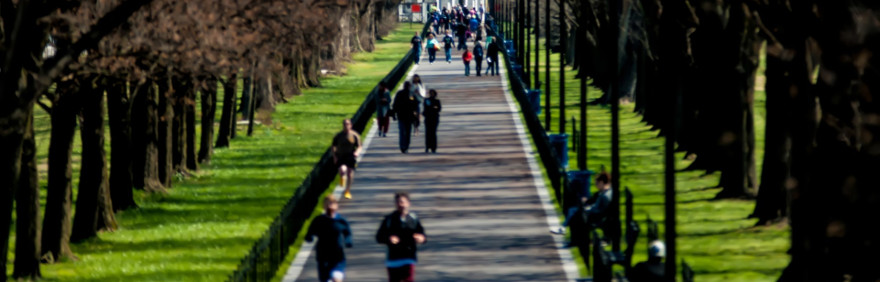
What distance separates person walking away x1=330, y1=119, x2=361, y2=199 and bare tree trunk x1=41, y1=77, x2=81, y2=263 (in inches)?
182

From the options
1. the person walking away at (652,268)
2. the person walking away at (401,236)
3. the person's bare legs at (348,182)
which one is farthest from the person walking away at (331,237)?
the person's bare legs at (348,182)

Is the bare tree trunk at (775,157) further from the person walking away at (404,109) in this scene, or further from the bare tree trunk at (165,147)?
the bare tree trunk at (165,147)

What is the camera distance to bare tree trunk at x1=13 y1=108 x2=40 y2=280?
77.9 feet

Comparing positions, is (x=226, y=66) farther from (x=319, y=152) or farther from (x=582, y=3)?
(x=582, y=3)

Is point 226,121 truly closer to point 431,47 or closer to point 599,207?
point 599,207

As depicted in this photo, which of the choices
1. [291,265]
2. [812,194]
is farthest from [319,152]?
[812,194]

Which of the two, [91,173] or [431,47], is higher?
[91,173]

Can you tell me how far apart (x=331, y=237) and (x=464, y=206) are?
1118 centimetres

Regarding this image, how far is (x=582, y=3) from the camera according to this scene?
51.9m

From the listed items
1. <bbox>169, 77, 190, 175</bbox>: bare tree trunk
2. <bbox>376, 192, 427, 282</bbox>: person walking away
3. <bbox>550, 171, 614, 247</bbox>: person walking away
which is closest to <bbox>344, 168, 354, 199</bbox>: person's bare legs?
<bbox>550, 171, 614, 247</bbox>: person walking away

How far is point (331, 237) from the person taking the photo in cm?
1720

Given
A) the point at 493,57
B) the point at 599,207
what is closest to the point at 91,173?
the point at 599,207

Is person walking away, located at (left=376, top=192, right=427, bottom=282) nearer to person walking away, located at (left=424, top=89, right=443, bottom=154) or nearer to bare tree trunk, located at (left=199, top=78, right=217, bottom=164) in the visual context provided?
person walking away, located at (left=424, top=89, right=443, bottom=154)

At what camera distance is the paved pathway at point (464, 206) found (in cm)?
2130
